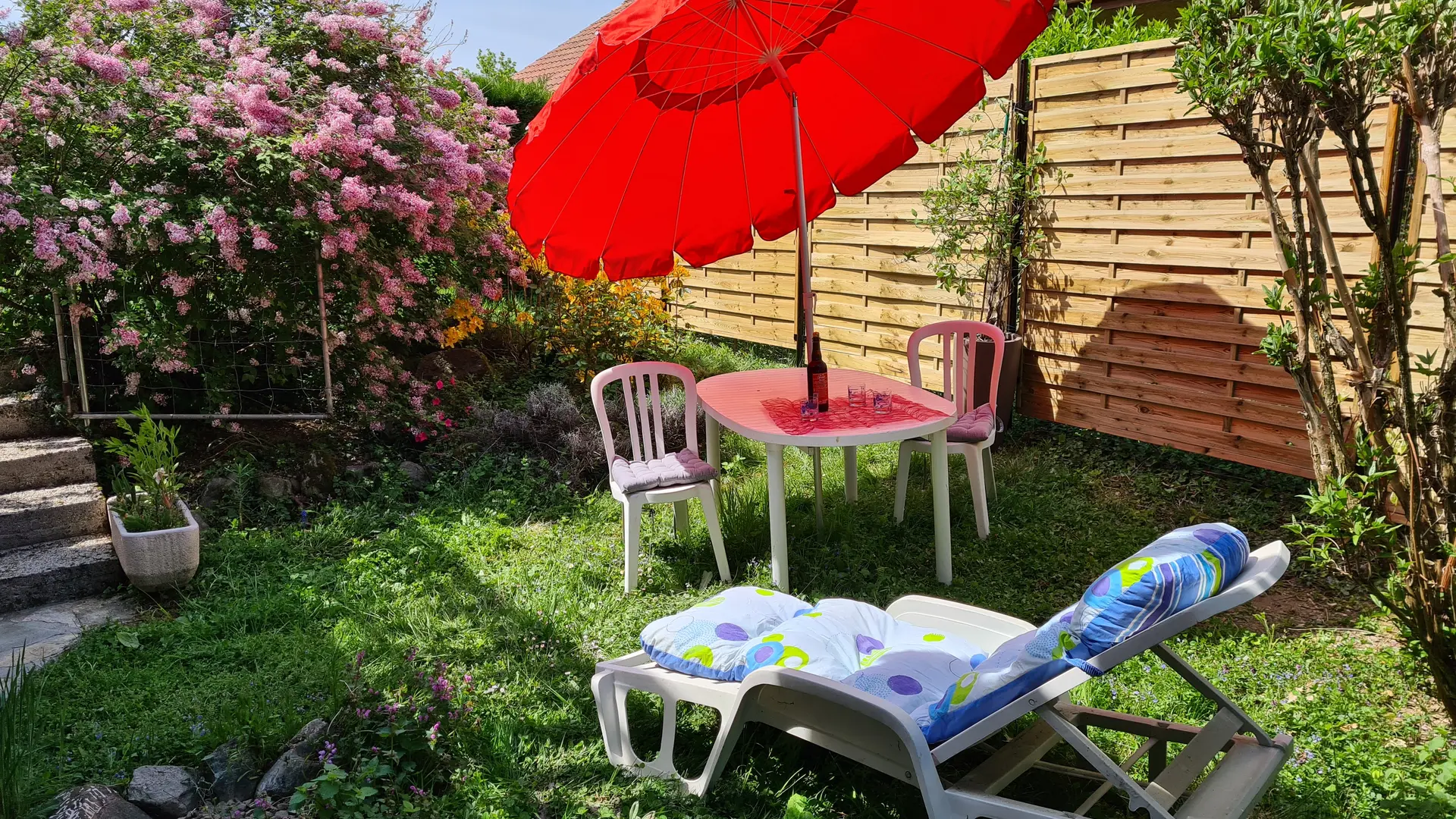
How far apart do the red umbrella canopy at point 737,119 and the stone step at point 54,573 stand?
93.6 inches

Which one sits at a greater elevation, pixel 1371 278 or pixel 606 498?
pixel 1371 278

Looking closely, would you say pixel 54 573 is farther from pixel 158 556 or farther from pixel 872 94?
pixel 872 94

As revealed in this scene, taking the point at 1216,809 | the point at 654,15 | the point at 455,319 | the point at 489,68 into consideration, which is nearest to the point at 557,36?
the point at 489,68

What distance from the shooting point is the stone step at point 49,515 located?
4.11 meters

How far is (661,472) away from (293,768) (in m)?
1.98

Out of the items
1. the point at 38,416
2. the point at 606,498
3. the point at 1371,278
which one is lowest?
the point at 606,498

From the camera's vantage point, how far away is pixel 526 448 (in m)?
5.60

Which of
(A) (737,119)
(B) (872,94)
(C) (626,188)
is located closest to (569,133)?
(C) (626,188)

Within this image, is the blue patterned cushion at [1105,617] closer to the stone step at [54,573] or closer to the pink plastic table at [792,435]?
the pink plastic table at [792,435]

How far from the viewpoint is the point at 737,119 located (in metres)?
4.33

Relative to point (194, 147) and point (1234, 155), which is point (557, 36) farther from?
point (1234, 155)

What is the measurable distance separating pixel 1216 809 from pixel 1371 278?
175 centimetres

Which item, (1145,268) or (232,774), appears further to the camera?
(1145,268)

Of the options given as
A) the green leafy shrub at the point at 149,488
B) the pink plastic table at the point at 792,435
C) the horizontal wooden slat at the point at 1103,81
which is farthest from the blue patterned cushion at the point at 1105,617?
the horizontal wooden slat at the point at 1103,81
